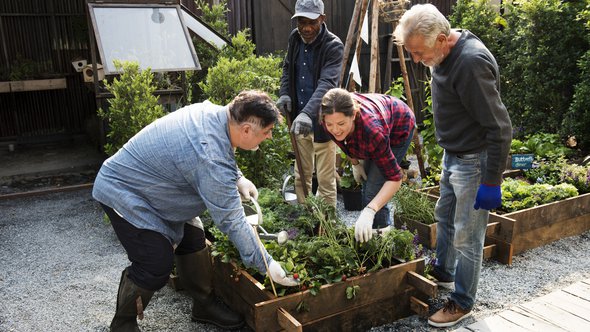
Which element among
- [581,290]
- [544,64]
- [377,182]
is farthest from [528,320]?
[544,64]

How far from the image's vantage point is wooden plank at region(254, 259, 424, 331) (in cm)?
263

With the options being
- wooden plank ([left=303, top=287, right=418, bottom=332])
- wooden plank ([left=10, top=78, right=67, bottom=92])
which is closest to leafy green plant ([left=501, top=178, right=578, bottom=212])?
wooden plank ([left=303, top=287, right=418, bottom=332])

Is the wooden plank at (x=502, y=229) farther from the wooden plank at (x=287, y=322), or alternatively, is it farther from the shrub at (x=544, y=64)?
the shrub at (x=544, y=64)

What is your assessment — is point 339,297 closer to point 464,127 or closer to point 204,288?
point 204,288

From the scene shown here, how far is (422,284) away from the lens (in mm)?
3023

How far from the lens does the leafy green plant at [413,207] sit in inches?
171

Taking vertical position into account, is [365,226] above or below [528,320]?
Answer: above

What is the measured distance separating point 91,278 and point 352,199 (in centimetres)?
273

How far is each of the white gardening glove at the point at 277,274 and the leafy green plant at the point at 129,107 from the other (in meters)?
2.68

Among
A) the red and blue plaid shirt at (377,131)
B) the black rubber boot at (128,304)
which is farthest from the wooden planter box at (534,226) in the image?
the black rubber boot at (128,304)

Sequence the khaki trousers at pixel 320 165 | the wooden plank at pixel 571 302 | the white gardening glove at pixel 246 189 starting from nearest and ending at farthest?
the wooden plank at pixel 571 302 → the white gardening glove at pixel 246 189 → the khaki trousers at pixel 320 165

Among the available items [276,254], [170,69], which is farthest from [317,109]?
[170,69]

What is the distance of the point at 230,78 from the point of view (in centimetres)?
490

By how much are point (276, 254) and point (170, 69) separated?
3.37 m
